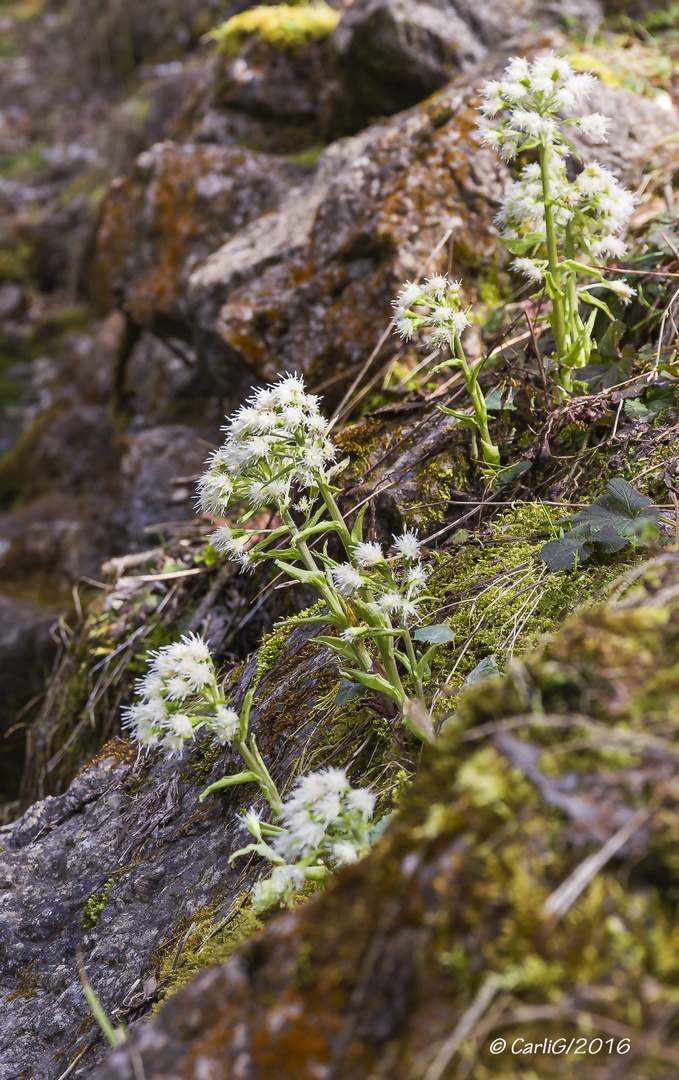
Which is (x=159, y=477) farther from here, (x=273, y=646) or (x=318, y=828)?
(x=318, y=828)

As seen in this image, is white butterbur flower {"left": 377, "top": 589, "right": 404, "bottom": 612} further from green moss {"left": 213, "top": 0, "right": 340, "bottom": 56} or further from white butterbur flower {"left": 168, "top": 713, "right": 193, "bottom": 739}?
green moss {"left": 213, "top": 0, "right": 340, "bottom": 56}

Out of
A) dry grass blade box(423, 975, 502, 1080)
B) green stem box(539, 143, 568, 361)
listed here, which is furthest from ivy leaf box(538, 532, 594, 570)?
A: dry grass blade box(423, 975, 502, 1080)

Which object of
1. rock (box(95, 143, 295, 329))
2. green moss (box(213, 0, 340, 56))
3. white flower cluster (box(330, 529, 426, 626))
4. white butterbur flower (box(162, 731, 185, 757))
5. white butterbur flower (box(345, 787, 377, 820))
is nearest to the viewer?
white butterbur flower (box(345, 787, 377, 820))

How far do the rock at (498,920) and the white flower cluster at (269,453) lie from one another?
0.85 meters

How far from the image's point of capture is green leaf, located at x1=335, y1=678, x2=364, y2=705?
1.69 meters

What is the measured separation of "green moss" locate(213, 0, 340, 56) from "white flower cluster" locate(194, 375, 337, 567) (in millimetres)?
5189

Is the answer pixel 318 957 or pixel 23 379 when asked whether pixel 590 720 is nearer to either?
pixel 318 957

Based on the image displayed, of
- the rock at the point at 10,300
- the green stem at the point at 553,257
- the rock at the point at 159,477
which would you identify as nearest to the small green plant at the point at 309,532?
the green stem at the point at 553,257

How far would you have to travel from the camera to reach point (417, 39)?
4.32 m

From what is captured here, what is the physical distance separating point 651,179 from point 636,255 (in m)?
0.71

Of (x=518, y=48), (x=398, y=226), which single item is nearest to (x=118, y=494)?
(x=398, y=226)

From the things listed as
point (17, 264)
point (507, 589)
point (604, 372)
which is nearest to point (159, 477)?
point (604, 372)

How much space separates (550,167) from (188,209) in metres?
3.74

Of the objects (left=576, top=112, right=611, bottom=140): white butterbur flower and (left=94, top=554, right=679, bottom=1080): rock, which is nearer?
(left=94, top=554, right=679, bottom=1080): rock
